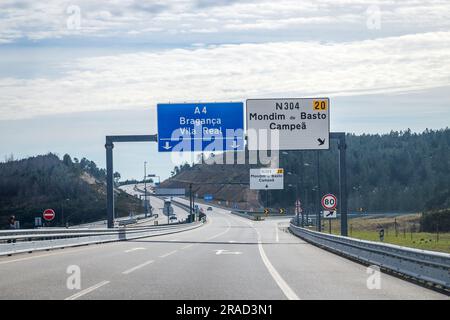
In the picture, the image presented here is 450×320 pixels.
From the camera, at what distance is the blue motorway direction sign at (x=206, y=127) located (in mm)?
39656

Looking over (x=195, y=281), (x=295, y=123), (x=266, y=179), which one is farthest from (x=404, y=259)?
(x=266, y=179)

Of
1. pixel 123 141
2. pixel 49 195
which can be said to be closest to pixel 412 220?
pixel 49 195

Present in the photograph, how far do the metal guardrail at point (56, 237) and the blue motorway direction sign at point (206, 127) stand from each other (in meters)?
6.37

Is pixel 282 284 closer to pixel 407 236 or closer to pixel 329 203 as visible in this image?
pixel 329 203

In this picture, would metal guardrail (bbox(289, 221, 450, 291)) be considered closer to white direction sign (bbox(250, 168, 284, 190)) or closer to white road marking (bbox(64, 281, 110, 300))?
white road marking (bbox(64, 281, 110, 300))

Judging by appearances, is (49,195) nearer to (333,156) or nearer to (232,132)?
(232,132)

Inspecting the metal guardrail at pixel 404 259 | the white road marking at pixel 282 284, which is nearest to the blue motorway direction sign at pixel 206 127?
the metal guardrail at pixel 404 259

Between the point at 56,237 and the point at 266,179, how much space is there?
1715 inches

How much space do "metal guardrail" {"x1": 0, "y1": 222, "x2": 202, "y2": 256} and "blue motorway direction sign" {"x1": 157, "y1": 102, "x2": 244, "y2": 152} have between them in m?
6.37

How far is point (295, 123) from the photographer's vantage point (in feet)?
127

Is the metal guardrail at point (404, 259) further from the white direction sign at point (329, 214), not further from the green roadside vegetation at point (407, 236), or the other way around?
the green roadside vegetation at point (407, 236)

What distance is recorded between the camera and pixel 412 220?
342 feet
